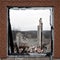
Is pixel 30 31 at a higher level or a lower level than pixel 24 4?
lower

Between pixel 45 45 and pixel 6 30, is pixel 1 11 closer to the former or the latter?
pixel 6 30

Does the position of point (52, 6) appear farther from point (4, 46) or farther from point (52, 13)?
point (4, 46)

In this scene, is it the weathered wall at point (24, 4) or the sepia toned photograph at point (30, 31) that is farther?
the sepia toned photograph at point (30, 31)

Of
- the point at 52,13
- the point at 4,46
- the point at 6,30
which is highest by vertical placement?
the point at 52,13

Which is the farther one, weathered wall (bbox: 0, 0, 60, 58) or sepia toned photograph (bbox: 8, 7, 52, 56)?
sepia toned photograph (bbox: 8, 7, 52, 56)

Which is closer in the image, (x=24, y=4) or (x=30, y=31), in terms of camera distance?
(x=24, y=4)

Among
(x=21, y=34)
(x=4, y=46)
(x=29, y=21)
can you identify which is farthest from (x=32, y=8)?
(x=4, y=46)

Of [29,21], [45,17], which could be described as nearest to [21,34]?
[29,21]

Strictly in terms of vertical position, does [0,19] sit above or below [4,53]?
above
